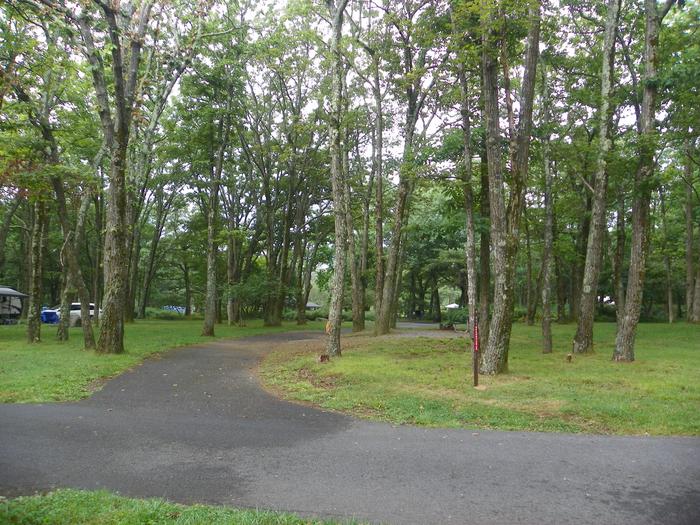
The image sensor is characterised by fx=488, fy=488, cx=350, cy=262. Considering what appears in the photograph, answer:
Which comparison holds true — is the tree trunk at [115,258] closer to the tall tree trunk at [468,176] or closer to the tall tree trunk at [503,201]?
the tall tree trunk at [468,176]

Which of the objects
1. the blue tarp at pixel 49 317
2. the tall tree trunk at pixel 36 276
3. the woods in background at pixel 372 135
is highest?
the woods in background at pixel 372 135

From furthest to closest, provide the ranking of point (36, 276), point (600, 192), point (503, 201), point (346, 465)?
point (36, 276) → point (600, 192) → point (503, 201) → point (346, 465)

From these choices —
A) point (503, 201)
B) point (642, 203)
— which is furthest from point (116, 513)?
point (642, 203)

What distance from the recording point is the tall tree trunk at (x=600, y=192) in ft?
42.0

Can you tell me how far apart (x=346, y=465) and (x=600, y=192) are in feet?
37.1

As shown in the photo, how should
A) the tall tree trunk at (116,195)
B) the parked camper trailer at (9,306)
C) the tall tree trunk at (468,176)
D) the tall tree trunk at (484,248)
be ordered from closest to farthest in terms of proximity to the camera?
the tall tree trunk at (468,176) → the tall tree trunk at (116,195) → the tall tree trunk at (484,248) → the parked camper trailer at (9,306)

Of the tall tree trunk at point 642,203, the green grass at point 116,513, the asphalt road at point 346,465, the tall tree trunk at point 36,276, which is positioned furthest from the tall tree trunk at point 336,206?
the tall tree trunk at point 36,276

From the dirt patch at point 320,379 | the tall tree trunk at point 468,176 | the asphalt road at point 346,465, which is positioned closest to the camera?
the asphalt road at point 346,465

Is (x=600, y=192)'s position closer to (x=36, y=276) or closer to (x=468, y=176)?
(x=468, y=176)

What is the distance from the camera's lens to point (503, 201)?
10.4 metres

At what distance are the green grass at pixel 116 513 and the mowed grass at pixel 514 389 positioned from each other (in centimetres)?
361

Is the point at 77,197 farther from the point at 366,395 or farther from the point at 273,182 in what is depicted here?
the point at 366,395

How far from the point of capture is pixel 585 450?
18.2 ft

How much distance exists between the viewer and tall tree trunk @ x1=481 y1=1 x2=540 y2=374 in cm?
1009
